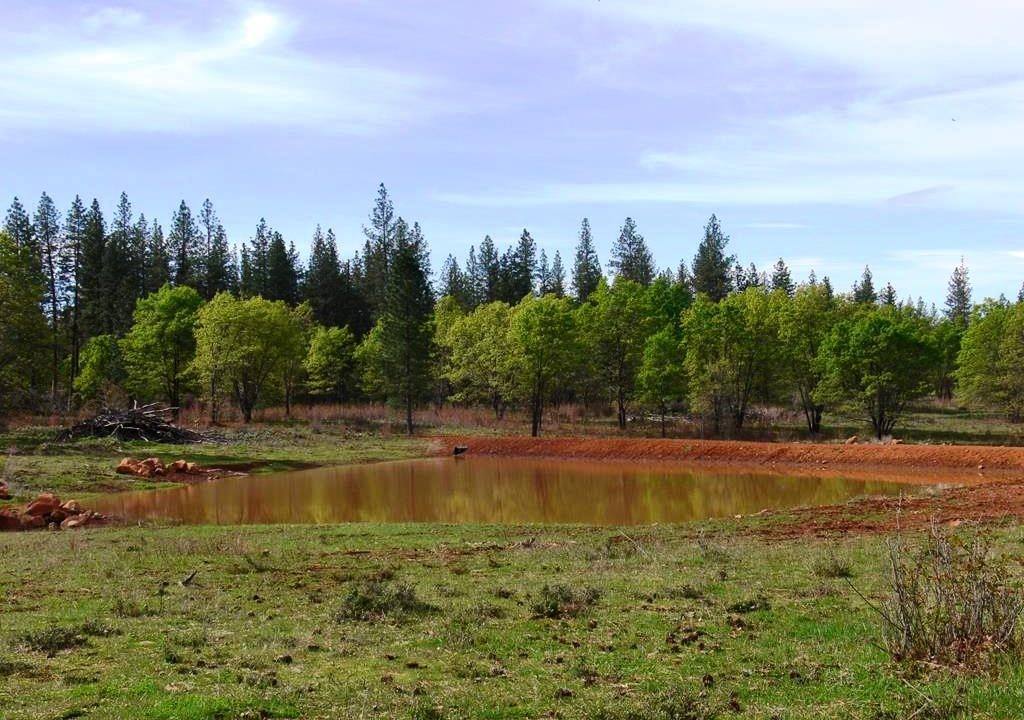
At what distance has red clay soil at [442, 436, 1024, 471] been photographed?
4541 centimetres

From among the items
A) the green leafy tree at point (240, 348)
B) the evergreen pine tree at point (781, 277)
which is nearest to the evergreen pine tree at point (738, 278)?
the evergreen pine tree at point (781, 277)

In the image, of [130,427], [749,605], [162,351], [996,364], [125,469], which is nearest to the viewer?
[749,605]

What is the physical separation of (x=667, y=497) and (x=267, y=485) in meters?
18.6

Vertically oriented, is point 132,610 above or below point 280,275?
below

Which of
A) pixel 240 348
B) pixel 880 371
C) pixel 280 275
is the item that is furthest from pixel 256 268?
pixel 880 371

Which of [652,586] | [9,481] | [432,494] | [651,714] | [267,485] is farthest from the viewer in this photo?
[267,485]

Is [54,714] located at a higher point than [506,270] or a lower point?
lower

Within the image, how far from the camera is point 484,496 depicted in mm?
36094

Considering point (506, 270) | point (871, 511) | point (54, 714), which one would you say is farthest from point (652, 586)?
point (506, 270)

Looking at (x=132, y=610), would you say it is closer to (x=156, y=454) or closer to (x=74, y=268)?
(x=156, y=454)

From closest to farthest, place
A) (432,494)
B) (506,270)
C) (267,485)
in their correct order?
(432,494), (267,485), (506,270)

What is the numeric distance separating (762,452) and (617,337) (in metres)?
26.2

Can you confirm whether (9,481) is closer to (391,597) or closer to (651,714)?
(391,597)

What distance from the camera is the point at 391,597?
495 inches
